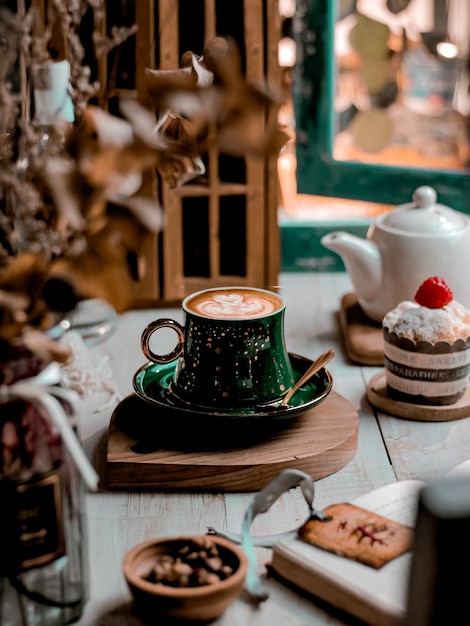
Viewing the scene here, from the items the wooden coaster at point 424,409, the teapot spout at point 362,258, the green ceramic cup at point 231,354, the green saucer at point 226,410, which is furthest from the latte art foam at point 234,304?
the teapot spout at point 362,258

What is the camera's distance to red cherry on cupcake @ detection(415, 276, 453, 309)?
4.12 feet

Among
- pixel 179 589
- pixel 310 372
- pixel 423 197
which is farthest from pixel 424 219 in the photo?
pixel 179 589

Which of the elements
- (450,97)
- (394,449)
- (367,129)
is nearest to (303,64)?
(367,129)

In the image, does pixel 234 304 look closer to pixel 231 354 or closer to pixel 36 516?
pixel 231 354

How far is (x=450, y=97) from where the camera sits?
1.84m

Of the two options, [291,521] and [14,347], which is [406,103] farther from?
[14,347]

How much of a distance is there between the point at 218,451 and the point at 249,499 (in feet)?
0.22

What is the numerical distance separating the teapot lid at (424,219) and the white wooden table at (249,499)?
214 mm

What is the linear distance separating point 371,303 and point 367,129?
40cm

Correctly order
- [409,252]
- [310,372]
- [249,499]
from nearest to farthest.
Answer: [249,499] → [310,372] → [409,252]

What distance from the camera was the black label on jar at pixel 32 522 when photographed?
0.79 m

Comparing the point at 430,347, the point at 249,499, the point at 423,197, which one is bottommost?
the point at 249,499

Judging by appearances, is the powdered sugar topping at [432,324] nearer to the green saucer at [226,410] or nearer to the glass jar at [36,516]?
the green saucer at [226,410]

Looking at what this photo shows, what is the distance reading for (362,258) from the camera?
5.00 ft
